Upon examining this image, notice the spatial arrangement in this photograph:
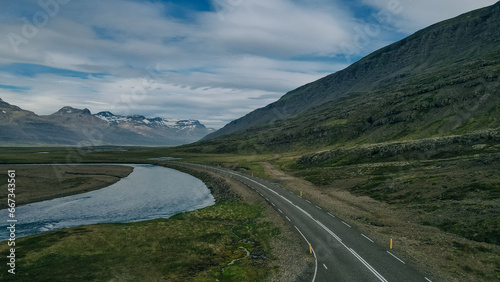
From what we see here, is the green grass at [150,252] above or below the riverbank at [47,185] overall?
below

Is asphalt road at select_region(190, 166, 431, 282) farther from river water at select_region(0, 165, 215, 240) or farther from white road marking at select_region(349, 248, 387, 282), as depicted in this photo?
river water at select_region(0, 165, 215, 240)

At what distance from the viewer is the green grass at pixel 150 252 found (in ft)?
85.6

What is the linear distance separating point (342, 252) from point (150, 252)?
20.9 meters

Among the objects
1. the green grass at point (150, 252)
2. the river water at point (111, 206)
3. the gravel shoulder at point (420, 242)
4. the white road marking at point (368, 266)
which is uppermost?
the gravel shoulder at point (420, 242)

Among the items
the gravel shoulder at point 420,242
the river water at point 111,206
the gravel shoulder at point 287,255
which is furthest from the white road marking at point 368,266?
the river water at point 111,206

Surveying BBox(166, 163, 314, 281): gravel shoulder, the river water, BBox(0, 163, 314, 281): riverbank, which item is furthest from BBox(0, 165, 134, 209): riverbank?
BBox(166, 163, 314, 281): gravel shoulder

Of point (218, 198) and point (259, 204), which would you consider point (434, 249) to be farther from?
point (218, 198)

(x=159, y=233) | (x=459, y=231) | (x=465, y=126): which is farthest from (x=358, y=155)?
(x=159, y=233)

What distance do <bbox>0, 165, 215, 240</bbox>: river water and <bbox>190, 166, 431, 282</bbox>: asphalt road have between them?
2580cm

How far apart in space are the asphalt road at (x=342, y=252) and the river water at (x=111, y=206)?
25800 millimetres

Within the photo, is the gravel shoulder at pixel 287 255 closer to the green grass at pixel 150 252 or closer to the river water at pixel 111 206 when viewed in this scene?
the green grass at pixel 150 252

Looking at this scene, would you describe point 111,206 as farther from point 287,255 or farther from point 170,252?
point 287,255

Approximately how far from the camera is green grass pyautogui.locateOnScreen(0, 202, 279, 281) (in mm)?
26103

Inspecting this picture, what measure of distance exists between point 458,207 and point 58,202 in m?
75.2
